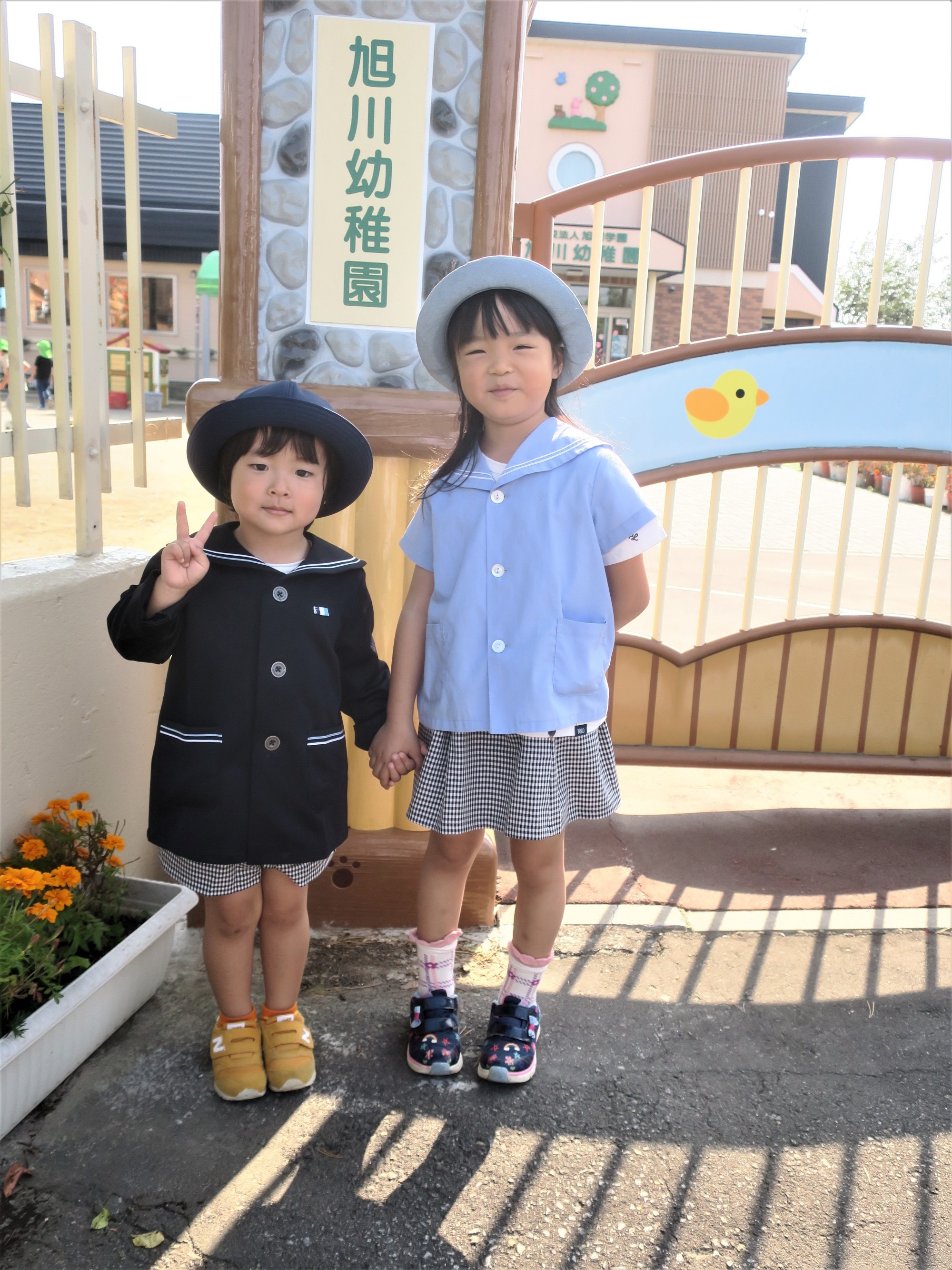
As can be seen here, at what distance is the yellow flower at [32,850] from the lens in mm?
2037

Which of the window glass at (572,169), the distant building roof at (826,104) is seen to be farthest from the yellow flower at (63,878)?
the distant building roof at (826,104)

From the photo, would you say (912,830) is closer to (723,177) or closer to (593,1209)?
(593,1209)

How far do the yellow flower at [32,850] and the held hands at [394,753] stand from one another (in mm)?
699

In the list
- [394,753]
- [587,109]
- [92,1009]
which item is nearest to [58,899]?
[92,1009]

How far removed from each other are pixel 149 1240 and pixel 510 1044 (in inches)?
29.8

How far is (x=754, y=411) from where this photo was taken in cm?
310

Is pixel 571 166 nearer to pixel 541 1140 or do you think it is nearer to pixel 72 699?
pixel 72 699

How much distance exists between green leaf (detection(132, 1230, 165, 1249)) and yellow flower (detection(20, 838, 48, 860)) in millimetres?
749

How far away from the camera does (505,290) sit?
6.28 feet

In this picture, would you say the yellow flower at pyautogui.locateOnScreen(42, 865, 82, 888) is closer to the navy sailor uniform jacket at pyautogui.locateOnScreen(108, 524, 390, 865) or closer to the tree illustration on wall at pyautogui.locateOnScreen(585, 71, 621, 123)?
the navy sailor uniform jacket at pyautogui.locateOnScreen(108, 524, 390, 865)

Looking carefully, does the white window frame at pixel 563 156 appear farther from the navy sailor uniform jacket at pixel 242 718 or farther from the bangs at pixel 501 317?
the navy sailor uniform jacket at pixel 242 718

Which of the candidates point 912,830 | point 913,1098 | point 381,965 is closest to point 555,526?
point 381,965

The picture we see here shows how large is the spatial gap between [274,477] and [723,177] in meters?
28.0

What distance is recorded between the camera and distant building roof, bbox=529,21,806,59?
22.2 metres
